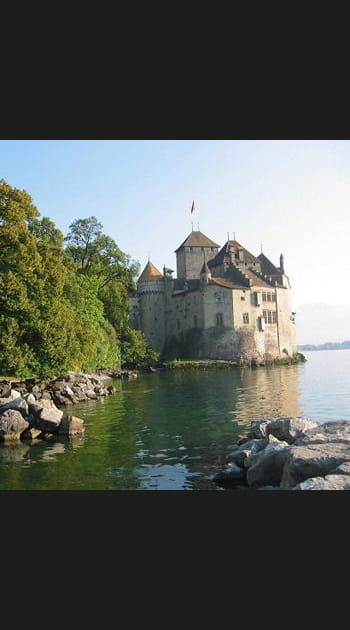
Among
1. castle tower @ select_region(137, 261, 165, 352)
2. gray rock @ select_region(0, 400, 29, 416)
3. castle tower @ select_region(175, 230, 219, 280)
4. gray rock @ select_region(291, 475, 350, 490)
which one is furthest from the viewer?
castle tower @ select_region(175, 230, 219, 280)

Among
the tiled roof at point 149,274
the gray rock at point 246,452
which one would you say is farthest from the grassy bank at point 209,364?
the gray rock at point 246,452

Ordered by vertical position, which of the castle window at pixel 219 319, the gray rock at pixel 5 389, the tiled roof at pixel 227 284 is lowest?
the gray rock at pixel 5 389

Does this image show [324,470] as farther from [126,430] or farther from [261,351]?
[261,351]

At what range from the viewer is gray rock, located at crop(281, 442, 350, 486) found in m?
9.91

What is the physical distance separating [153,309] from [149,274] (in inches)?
216

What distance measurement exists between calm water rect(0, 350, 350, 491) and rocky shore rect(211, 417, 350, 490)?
0.73 meters

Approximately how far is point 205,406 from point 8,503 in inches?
712

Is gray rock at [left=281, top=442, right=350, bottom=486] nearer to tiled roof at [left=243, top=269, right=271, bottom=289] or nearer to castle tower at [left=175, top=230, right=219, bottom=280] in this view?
tiled roof at [left=243, top=269, right=271, bottom=289]

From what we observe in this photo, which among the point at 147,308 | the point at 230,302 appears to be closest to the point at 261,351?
the point at 230,302

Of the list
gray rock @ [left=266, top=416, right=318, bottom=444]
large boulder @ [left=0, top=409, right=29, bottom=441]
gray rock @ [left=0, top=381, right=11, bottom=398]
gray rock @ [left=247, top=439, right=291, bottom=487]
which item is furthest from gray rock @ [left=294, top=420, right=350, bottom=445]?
gray rock @ [left=0, top=381, right=11, bottom=398]

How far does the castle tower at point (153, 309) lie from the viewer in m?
75.2

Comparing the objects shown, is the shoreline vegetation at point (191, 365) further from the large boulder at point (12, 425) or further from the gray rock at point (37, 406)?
the large boulder at point (12, 425)

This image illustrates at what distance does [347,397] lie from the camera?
1063 inches

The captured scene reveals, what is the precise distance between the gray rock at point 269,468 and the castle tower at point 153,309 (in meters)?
64.0
